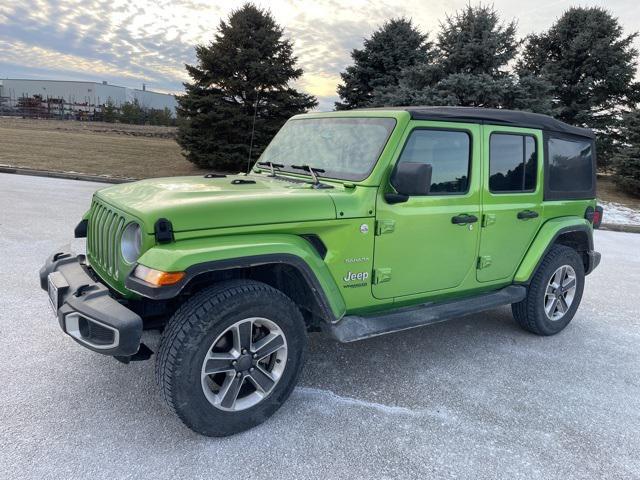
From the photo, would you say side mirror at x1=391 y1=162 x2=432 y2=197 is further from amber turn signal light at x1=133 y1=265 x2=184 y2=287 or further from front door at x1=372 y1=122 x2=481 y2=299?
amber turn signal light at x1=133 y1=265 x2=184 y2=287

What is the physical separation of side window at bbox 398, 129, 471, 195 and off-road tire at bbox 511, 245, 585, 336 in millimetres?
1279

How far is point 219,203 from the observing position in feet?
8.74

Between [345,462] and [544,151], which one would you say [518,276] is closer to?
[544,151]

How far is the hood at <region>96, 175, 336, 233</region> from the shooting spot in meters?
2.58

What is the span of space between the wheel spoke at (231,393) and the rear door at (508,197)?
2.16 m

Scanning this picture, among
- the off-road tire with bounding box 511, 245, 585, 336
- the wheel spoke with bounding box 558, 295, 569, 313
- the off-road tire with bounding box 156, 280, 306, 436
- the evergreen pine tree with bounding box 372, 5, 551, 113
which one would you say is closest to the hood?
the off-road tire with bounding box 156, 280, 306, 436

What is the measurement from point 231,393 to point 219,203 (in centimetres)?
107

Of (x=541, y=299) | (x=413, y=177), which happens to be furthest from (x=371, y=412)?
(x=541, y=299)

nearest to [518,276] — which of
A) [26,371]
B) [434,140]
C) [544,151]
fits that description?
[544,151]

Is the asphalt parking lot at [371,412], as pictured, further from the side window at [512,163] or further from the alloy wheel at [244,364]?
the side window at [512,163]

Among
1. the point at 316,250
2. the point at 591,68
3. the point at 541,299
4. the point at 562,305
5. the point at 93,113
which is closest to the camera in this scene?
the point at 316,250

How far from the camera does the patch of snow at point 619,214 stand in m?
11.8

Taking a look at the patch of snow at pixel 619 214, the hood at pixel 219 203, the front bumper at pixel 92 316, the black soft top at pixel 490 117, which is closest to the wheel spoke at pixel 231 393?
the front bumper at pixel 92 316

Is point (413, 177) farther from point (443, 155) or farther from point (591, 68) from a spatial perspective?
point (591, 68)
